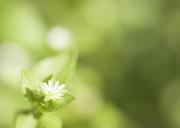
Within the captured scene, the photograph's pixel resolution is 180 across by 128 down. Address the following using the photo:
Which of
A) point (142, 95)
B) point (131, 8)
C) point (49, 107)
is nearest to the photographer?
point (49, 107)

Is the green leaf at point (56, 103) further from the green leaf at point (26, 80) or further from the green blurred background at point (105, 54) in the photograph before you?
the green blurred background at point (105, 54)

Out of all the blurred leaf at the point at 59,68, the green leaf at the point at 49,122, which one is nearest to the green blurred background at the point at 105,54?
the blurred leaf at the point at 59,68

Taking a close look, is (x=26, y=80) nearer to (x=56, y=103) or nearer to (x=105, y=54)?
(x=56, y=103)

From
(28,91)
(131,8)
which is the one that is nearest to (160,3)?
(131,8)

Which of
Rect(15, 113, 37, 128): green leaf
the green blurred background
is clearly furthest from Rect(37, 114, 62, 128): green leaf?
the green blurred background

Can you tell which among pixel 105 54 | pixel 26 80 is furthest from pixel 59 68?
pixel 105 54

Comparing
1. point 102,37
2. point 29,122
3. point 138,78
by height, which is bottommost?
point 29,122

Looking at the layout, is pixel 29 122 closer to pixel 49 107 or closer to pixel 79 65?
pixel 49 107

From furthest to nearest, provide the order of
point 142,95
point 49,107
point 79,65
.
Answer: point 142,95
point 79,65
point 49,107
